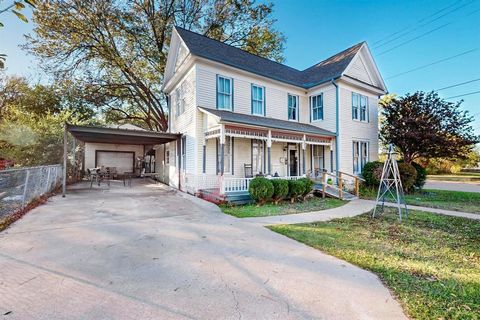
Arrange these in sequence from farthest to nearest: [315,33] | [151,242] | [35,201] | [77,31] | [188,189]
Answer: [315,33] → [77,31] → [188,189] → [35,201] → [151,242]

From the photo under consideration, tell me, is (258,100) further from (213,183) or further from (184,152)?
(213,183)

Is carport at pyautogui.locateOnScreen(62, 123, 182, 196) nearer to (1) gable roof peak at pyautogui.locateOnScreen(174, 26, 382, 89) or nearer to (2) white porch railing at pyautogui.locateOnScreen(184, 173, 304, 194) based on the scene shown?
(2) white porch railing at pyautogui.locateOnScreen(184, 173, 304, 194)

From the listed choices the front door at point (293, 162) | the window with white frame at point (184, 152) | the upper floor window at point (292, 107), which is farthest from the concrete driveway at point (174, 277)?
the upper floor window at point (292, 107)

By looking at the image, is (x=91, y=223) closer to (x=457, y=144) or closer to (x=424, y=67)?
(x=457, y=144)

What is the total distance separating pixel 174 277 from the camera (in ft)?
10.8

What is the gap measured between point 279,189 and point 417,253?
5356 mm

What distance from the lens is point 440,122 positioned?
45.5 feet

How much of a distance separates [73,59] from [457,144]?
26.0 m

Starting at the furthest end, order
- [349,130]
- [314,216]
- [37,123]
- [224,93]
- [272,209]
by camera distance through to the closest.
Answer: [37,123] < [349,130] < [224,93] < [272,209] < [314,216]

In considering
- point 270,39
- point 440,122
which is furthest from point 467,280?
point 270,39

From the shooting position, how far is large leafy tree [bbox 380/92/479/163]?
13523 mm

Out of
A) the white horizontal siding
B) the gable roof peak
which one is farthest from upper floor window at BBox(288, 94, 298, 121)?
the white horizontal siding

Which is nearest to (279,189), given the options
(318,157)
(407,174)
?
(318,157)

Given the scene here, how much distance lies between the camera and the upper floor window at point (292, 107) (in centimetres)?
1467
